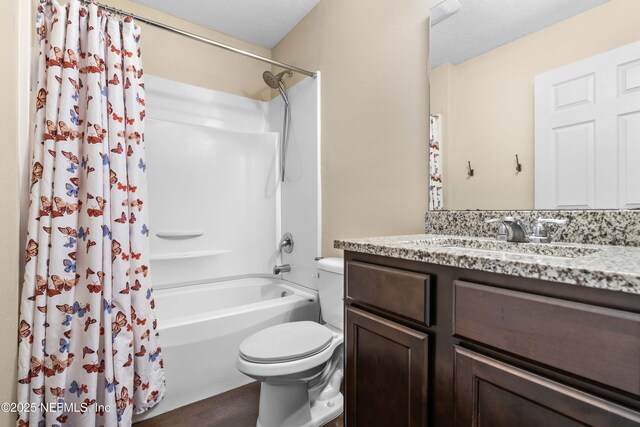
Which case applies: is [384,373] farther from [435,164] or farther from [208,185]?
[208,185]

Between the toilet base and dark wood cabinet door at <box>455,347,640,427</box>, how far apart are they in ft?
2.85

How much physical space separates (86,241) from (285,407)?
3.76 ft

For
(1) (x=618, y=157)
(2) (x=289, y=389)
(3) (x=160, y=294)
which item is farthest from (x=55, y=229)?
(1) (x=618, y=157)

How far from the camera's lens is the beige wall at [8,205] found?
3.70 feet

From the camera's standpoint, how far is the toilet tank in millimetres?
1661

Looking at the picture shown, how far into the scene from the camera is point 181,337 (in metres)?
1.59

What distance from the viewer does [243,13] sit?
2.25m

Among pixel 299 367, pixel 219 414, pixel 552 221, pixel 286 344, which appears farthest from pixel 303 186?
pixel 552 221

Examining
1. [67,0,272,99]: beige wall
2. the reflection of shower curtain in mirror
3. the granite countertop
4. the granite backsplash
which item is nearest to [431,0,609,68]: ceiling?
the reflection of shower curtain in mirror

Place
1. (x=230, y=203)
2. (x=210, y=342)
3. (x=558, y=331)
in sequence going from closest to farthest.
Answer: (x=558, y=331) → (x=210, y=342) → (x=230, y=203)

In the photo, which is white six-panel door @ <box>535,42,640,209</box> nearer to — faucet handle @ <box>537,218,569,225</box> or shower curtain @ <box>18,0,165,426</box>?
faucet handle @ <box>537,218,569,225</box>

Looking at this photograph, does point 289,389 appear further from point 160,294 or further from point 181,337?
point 160,294

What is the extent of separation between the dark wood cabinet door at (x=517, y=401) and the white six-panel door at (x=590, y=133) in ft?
2.22

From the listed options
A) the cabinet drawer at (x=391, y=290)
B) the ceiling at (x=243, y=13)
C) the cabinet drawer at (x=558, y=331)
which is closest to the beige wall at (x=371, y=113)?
the ceiling at (x=243, y=13)
